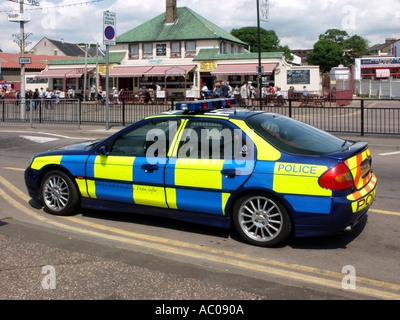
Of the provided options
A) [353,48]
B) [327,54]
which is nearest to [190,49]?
[327,54]

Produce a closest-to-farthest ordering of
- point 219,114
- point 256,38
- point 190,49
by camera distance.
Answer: point 219,114 → point 190,49 → point 256,38

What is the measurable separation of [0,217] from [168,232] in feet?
7.57

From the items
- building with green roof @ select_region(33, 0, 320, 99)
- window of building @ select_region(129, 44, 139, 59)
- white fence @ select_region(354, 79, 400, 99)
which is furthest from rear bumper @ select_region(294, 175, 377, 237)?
window of building @ select_region(129, 44, 139, 59)

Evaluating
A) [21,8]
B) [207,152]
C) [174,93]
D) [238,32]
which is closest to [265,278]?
Answer: [207,152]

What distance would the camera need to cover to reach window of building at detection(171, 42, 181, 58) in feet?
171

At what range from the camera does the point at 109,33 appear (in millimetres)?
16031

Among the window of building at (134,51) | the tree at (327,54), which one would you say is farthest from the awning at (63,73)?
the tree at (327,54)

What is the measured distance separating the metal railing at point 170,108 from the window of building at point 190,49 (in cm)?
3343

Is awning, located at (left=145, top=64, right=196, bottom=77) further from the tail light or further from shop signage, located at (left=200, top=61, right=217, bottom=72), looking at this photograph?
the tail light

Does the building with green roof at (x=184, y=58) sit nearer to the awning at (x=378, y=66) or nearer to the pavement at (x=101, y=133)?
the awning at (x=378, y=66)

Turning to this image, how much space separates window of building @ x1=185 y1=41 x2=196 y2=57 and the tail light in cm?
4805

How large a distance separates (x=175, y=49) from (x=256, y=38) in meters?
45.1

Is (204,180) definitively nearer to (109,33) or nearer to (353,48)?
(109,33)

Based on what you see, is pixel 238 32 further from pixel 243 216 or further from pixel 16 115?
pixel 243 216
